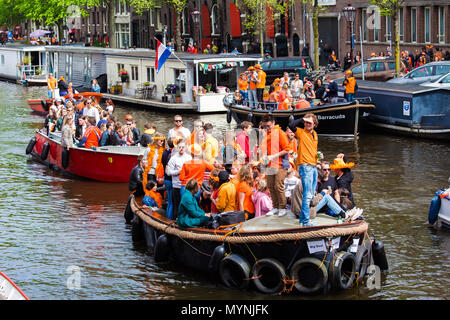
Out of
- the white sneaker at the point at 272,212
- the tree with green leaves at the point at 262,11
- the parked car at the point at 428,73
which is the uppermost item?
the tree with green leaves at the point at 262,11

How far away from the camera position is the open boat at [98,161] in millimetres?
21859

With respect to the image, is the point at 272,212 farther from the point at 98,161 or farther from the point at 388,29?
the point at 388,29

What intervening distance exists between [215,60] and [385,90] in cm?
974

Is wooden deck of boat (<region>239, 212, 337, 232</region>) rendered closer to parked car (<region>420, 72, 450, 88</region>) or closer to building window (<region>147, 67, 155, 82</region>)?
parked car (<region>420, 72, 450, 88</region>)

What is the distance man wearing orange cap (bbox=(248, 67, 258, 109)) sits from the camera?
30077 mm

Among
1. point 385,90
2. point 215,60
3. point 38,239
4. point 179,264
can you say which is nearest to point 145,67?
point 215,60

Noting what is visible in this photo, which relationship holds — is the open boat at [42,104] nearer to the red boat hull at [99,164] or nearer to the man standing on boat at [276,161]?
the red boat hull at [99,164]

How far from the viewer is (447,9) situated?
41.5 metres

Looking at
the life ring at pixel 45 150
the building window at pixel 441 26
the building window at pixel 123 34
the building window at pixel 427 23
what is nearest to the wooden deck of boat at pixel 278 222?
the life ring at pixel 45 150

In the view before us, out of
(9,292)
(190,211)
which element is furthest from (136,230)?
(9,292)

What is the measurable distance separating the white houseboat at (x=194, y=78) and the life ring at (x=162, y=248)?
858 inches

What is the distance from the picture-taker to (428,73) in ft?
101

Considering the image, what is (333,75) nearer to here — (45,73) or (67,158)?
(67,158)

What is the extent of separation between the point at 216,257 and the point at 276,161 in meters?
2.19
